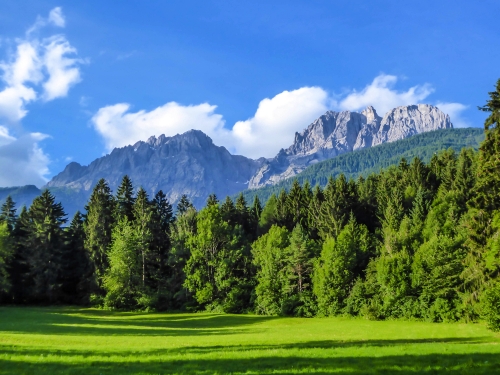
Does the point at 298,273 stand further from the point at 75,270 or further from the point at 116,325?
the point at 75,270

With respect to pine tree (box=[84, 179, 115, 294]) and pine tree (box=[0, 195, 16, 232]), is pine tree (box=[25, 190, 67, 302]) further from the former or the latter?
pine tree (box=[0, 195, 16, 232])

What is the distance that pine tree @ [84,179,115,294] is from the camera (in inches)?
2884

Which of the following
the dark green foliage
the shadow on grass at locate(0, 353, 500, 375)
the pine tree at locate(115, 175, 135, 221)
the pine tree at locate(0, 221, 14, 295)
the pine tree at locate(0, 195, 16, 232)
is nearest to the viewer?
the shadow on grass at locate(0, 353, 500, 375)

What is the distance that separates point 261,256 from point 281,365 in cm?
5144

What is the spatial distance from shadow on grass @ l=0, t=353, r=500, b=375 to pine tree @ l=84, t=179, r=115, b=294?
193ft

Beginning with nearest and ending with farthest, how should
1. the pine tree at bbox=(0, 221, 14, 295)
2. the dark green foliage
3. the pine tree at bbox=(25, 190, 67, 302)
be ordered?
1. the dark green foliage
2. the pine tree at bbox=(0, 221, 14, 295)
3. the pine tree at bbox=(25, 190, 67, 302)

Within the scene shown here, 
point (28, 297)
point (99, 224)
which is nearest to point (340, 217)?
point (99, 224)

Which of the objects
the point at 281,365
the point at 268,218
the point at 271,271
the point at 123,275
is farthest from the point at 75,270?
the point at 281,365

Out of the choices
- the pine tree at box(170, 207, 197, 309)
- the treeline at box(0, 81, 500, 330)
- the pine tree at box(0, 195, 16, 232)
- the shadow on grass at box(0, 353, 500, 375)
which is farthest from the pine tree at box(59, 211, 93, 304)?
the shadow on grass at box(0, 353, 500, 375)

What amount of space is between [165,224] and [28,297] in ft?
88.8

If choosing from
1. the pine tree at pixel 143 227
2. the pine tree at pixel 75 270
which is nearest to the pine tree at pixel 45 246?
the pine tree at pixel 75 270

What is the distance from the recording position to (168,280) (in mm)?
70375

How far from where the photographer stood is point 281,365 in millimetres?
16172

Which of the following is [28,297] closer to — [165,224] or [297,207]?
[165,224]
